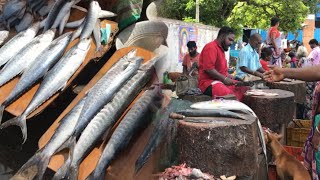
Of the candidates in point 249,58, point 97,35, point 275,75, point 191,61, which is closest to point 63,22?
point 97,35

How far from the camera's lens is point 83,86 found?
140 inches

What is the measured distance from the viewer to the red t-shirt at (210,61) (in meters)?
5.82

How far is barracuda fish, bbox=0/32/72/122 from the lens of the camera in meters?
3.55

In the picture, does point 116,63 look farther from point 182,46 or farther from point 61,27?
point 182,46

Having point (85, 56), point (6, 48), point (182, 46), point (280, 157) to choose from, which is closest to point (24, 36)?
point (6, 48)

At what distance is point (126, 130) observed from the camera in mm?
2873

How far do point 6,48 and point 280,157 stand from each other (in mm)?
3059

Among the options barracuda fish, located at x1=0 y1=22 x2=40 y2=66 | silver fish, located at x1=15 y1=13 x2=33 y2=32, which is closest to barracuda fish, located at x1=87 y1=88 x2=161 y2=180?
barracuda fish, located at x1=0 y1=22 x2=40 y2=66

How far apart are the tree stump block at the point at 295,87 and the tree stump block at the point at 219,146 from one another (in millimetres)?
4231

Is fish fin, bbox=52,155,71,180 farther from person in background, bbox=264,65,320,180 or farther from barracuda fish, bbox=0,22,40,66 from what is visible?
person in background, bbox=264,65,320,180

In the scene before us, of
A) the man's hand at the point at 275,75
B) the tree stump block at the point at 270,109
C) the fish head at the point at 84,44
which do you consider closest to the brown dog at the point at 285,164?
the man's hand at the point at 275,75

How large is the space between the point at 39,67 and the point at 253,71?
4.97m

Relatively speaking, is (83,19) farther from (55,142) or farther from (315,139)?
(315,139)

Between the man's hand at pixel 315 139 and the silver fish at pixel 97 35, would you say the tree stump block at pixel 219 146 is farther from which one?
the silver fish at pixel 97 35
